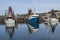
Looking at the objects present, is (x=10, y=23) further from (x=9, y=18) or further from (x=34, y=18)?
(x=34, y=18)

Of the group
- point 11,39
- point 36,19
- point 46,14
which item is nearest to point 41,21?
point 46,14

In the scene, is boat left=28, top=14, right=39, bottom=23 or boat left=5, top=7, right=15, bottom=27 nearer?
boat left=5, top=7, right=15, bottom=27

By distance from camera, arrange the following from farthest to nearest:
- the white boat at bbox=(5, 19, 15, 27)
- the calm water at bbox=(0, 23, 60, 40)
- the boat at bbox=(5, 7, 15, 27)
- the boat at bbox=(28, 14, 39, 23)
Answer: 1. the boat at bbox=(28, 14, 39, 23)
2. the boat at bbox=(5, 7, 15, 27)
3. the white boat at bbox=(5, 19, 15, 27)
4. the calm water at bbox=(0, 23, 60, 40)

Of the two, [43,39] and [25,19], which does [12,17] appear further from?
[43,39]

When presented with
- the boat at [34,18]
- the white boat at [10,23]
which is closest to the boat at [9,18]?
the white boat at [10,23]

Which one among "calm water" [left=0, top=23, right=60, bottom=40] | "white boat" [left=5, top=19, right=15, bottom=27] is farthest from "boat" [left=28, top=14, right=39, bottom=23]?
"calm water" [left=0, top=23, right=60, bottom=40]

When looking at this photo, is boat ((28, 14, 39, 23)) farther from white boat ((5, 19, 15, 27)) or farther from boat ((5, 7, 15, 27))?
white boat ((5, 19, 15, 27))

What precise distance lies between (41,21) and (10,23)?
355 inches

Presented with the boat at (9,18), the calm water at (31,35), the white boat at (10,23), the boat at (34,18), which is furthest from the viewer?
the boat at (34,18)

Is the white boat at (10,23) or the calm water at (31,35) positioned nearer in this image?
the calm water at (31,35)

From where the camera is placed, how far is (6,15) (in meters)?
29.8

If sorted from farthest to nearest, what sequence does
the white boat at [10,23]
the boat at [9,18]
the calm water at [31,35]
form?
the boat at [9,18], the white boat at [10,23], the calm water at [31,35]

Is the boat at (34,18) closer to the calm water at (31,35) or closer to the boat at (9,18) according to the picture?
the boat at (9,18)

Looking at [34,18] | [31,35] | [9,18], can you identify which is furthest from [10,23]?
[31,35]
